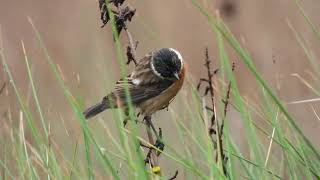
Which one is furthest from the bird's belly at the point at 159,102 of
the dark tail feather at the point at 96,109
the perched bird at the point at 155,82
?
the dark tail feather at the point at 96,109

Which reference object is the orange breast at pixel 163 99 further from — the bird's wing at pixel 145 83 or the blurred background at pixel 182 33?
the blurred background at pixel 182 33

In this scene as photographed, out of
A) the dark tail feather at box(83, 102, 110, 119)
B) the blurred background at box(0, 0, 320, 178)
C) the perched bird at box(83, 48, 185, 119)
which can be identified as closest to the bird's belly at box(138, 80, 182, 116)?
the perched bird at box(83, 48, 185, 119)

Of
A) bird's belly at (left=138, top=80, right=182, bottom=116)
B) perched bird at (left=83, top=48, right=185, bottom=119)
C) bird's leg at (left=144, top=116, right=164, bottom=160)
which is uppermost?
perched bird at (left=83, top=48, right=185, bottom=119)

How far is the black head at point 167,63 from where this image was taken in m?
4.05

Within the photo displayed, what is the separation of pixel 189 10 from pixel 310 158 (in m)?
6.43

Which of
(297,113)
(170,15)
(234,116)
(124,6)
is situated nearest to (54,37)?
(170,15)

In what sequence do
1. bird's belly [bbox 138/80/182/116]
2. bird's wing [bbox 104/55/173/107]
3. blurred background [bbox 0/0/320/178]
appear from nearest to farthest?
bird's belly [bbox 138/80/182/116] < bird's wing [bbox 104/55/173/107] < blurred background [bbox 0/0/320/178]

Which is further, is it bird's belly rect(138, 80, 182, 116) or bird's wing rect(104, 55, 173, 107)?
bird's wing rect(104, 55, 173, 107)

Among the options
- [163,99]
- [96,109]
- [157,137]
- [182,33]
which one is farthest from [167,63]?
[182,33]

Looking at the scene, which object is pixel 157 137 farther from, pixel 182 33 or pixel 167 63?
pixel 182 33

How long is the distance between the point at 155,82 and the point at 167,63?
194 millimetres

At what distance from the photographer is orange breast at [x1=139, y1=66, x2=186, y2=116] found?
389cm

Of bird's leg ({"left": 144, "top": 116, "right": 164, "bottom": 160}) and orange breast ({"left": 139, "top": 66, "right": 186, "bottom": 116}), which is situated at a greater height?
orange breast ({"left": 139, "top": 66, "right": 186, "bottom": 116})

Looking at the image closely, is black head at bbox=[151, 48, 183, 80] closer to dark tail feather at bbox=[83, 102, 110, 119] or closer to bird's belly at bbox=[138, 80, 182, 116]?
bird's belly at bbox=[138, 80, 182, 116]
